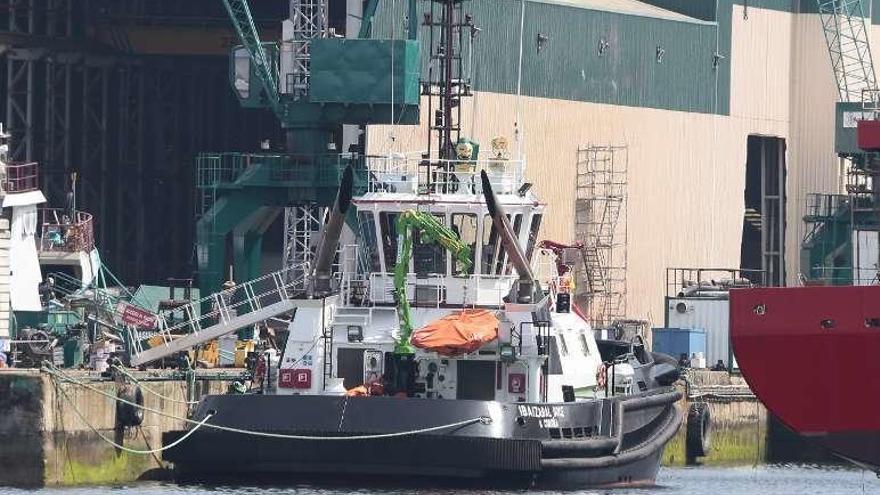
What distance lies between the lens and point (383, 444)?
40.1 m

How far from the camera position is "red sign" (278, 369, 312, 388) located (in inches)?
1677

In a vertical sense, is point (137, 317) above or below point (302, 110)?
below

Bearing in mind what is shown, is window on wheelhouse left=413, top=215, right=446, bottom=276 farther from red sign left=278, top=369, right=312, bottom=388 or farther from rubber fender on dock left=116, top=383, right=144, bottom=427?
rubber fender on dock left=116, top=383, right=144, bottom=427

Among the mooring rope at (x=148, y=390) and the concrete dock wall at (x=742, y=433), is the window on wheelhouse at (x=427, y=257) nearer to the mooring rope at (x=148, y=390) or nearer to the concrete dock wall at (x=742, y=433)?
the mooring rope at (x=148, y=390)

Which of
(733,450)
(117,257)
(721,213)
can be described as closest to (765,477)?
(733,450)

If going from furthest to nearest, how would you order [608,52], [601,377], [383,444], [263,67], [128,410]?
[608,52]
[263,67]
[601,377]
[128,410]
[383,444]

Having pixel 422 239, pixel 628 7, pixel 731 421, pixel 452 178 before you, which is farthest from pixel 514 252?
pixel 628 7

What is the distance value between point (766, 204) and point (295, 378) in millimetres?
45158

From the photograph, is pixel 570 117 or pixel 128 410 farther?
pixel 570 117

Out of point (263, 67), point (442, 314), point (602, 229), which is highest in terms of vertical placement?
point (263, 67)

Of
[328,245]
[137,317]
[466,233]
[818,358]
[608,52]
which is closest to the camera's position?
[818,358]

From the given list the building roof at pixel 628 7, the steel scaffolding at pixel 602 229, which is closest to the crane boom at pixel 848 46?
the building roof at pixel 628 7

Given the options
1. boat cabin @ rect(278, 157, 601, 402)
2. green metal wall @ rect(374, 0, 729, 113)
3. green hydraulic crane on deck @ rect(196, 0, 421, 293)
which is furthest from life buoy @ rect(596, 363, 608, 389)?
green metal wall @ rect(374, 0, 729, 113)

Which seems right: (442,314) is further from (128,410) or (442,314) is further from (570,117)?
(570,117)
